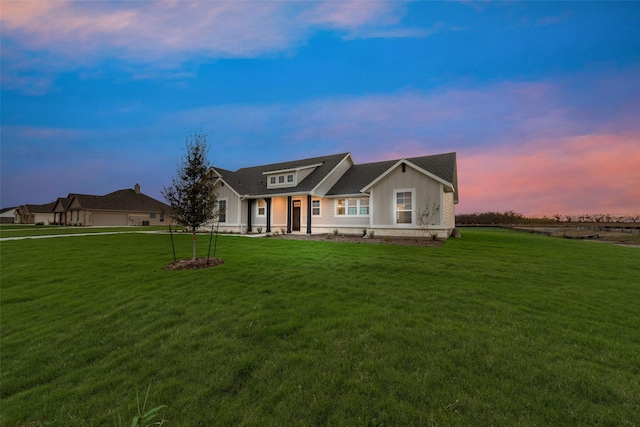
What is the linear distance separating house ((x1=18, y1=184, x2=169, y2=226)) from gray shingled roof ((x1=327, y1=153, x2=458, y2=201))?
3399 centimetres

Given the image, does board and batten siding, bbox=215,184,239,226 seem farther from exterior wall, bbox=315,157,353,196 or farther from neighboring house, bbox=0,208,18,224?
neighboring house, bbox=0,208,18,224

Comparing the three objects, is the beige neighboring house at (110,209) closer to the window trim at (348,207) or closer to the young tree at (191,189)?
the window trim at (348,207)

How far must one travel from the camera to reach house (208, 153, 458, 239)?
51.6 ft

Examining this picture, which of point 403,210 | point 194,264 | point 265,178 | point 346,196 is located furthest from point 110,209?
point 403,210

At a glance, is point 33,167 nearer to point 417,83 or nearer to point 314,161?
point 314,161

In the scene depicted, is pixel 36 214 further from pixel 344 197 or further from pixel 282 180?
pixel 344 197

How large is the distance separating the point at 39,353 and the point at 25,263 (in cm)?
981

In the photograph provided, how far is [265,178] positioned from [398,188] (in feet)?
47.6

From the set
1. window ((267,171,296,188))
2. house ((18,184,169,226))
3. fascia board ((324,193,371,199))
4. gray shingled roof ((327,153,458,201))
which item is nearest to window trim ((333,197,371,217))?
fascia board ((324,193,371,199))

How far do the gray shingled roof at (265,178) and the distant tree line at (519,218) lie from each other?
28.9 m

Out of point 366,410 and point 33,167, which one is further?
point 33,167

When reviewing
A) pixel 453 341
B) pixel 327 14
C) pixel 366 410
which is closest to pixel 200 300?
pixel 366 410

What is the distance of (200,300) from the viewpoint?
5.67 meters

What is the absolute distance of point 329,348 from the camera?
3.58 m
